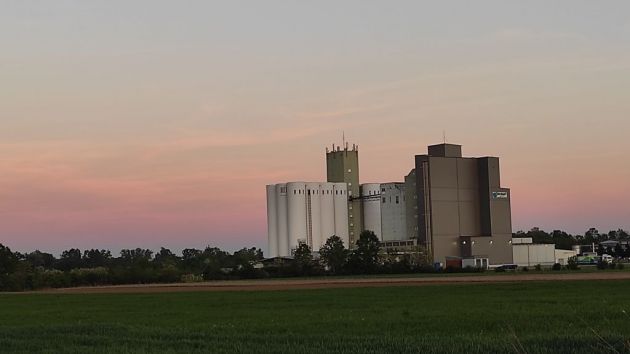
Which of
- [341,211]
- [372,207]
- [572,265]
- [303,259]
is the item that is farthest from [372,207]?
[572,265]

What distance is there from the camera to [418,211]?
157375mm

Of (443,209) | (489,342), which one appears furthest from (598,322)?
(443,209)

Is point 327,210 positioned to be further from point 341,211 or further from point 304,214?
point 304,214

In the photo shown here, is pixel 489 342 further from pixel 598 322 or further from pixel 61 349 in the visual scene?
pixel 598 322

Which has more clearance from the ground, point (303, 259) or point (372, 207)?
point (372, 207)

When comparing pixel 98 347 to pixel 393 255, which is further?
pixel 393 255

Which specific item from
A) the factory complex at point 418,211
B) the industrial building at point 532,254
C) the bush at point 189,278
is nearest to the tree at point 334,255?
the factory complex at point 418,211

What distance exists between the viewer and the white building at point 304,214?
172 m

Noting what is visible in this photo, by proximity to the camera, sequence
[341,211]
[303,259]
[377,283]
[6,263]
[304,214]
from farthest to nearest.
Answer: [341,211], [304,214], [303,259], [6,263], [377,283]

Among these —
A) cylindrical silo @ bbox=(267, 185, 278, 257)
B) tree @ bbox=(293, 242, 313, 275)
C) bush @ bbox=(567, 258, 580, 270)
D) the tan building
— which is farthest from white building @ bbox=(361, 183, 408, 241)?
bush @ bbox=(567, 258, 580, 270)

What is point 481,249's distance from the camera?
15562 cm

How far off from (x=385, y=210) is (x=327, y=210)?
1183 cm

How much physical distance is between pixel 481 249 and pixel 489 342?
142244mm

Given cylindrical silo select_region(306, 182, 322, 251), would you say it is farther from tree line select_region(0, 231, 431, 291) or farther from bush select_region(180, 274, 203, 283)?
bush select_region(180, 274, 203, 283)
